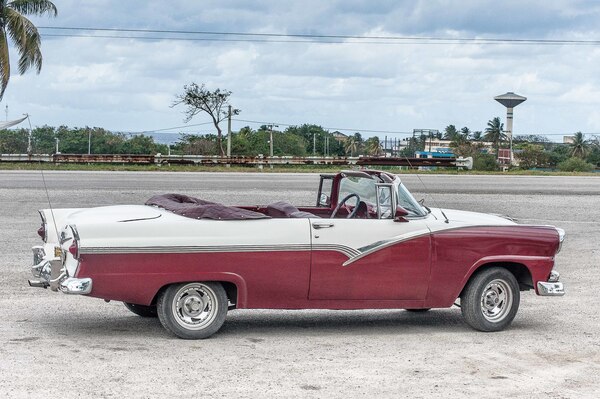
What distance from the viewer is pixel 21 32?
43.7m

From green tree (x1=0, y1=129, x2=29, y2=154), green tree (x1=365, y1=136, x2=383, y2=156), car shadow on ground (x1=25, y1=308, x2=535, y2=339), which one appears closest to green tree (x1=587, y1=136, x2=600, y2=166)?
green tree (x1=365, y1=136, x2=383, y2=156)

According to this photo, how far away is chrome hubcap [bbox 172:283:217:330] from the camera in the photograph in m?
8.09

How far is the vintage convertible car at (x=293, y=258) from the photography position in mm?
7934

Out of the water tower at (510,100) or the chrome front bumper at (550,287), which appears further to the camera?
the water tower at (510,100)

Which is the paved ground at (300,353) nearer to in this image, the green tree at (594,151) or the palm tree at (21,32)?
the palm tree at (21,32)

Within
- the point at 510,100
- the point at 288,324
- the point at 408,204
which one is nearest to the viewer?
the point at 408,204

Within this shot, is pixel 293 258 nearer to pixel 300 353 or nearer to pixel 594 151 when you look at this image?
pixel 300 353

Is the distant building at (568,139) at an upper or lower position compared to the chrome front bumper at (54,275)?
upper

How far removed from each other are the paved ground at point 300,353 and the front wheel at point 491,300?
123 mm

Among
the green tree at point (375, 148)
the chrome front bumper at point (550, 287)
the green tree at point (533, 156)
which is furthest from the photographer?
the green tree at point (533, 156)

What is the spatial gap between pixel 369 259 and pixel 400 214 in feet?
1.67

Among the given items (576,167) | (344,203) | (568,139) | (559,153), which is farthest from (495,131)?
(344,203)

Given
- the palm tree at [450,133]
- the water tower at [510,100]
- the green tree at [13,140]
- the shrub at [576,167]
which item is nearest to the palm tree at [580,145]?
the palm tree at [450,133]

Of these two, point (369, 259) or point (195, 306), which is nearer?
point (195, 306)
